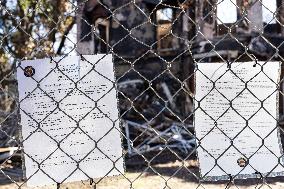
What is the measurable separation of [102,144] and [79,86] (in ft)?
0.81

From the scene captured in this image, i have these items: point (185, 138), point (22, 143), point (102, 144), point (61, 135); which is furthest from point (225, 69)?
Answer: point (185, 138)

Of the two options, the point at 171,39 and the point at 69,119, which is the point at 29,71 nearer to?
the point at 69,119

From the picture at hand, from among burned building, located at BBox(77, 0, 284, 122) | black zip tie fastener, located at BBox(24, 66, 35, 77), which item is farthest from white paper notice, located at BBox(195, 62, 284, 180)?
burned building, located at BBox(77, 0, 284, 122)

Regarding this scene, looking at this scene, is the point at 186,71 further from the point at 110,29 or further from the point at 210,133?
the point at 210,133

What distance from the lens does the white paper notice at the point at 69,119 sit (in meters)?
1.62

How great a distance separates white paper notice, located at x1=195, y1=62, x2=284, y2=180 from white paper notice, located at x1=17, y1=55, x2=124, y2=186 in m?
0.36

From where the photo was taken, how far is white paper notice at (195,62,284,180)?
1.77 meters

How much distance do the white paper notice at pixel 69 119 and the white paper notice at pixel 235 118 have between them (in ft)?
1.20

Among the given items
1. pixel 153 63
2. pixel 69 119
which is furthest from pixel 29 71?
pixel 153 63

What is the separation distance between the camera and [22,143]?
1.63m

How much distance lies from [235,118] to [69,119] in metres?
0.68

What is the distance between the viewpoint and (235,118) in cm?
179

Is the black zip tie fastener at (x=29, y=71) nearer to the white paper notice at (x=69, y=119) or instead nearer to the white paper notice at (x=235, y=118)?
the white paper notice at (x=69, y=119)

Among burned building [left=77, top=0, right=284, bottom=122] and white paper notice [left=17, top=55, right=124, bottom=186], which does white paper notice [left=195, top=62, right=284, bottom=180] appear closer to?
white paper notice [left=17, top=55, right=124, bottom=186]
